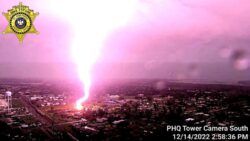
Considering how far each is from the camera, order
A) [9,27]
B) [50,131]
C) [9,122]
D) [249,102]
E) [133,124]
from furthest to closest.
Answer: [249,102] < [9,122] < [133,124] < [50,131] < [9,27]

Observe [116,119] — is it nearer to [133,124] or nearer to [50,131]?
[133,124]

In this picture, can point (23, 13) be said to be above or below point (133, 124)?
above

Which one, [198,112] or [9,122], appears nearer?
[9,122]

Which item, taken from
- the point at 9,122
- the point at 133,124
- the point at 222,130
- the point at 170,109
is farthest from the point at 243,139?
the point at 9,122

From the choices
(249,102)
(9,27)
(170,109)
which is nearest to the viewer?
(9,27)

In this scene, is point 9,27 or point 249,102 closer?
point 9,27

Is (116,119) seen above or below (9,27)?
below

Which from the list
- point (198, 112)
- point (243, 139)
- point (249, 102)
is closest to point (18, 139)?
point (243, 139)

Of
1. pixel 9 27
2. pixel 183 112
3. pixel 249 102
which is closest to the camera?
pixel 9 27

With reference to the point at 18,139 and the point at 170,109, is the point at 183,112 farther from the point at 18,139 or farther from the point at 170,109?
the point at 18,139
